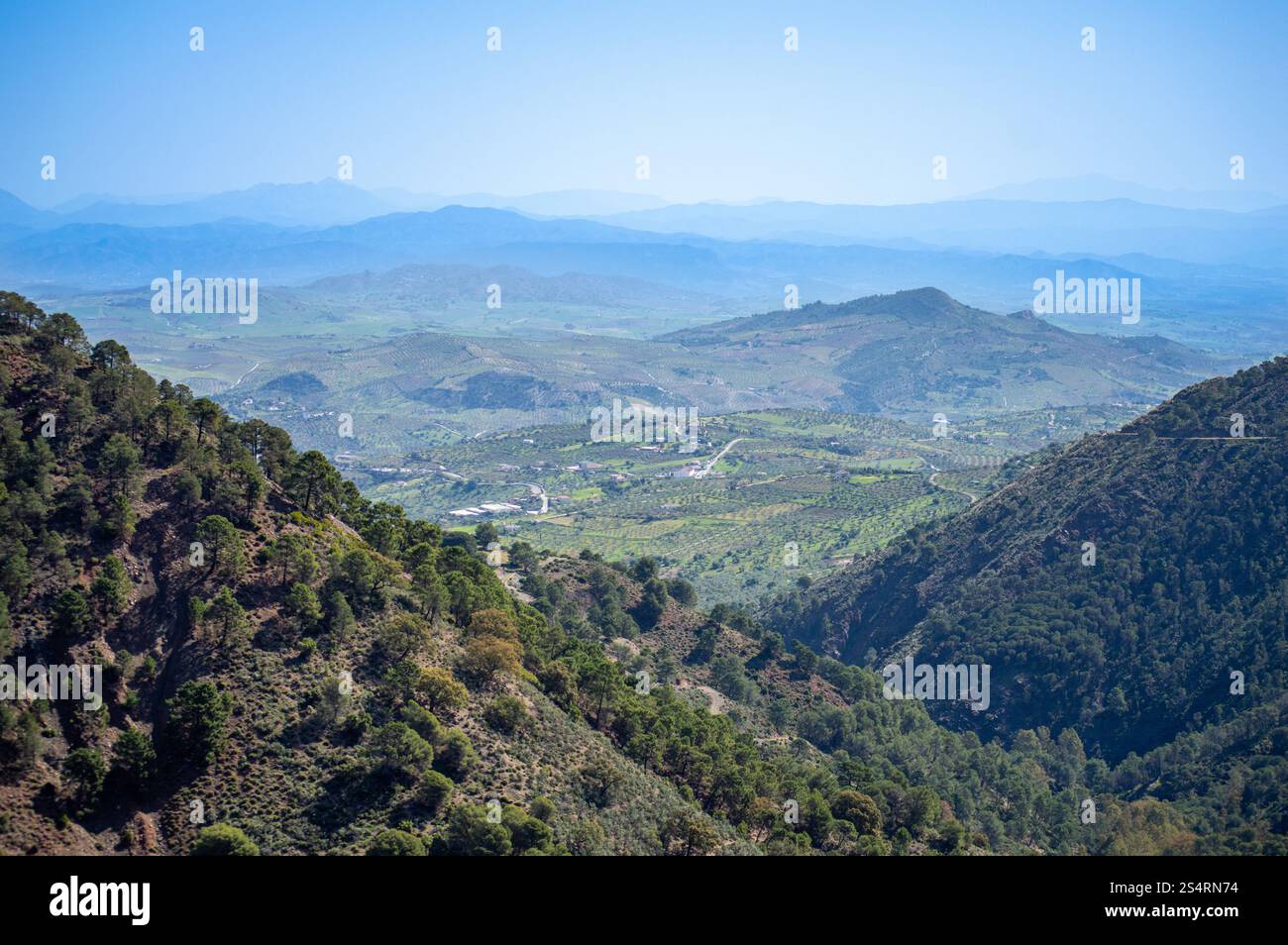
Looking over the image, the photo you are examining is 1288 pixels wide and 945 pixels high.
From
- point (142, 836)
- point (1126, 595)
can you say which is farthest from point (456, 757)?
point (1126, 595)

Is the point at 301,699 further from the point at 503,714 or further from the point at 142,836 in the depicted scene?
the point at 503,714

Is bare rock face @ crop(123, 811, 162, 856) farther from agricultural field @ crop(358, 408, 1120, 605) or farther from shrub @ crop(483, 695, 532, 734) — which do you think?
agricultural field @ crop(358, 408, 1120, 605)

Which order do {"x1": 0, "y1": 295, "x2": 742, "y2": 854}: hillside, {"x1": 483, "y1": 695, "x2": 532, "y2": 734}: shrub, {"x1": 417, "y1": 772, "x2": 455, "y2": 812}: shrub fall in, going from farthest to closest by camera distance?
{"x1": 483, "y1": 695, "x2": 532, "y2": 734}: shrub → {"x1": 417, "y1": 772, "x2": 455, "y2": 812}: shrub → {"x1": 0, "y1": 295, "x2": 742, "y2": 854}: hillside

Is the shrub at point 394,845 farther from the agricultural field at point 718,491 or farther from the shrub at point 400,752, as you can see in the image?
the agricultural field at point 718,491

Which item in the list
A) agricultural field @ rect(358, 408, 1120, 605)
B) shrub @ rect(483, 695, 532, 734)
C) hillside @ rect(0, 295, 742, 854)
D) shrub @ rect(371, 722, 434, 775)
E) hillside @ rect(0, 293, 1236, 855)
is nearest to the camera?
hillside @ rect(0, 295, 742, 854)

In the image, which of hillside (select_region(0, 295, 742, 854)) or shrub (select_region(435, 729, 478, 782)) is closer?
hillside (select_region(0, 295, 742, 854))

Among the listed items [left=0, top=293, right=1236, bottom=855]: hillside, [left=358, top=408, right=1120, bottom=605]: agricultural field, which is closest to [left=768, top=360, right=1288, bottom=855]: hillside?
[left=0, top=293, right=1236, bottom=855]: hillside

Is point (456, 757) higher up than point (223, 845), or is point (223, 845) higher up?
point (223, 845)

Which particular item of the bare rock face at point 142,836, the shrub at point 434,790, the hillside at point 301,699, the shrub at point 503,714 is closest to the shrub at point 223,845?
the hillside at point 301,699

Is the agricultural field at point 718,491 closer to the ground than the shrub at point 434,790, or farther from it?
closer to the ground

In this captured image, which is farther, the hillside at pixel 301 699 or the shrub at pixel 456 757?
the shrub at pixel 456 757

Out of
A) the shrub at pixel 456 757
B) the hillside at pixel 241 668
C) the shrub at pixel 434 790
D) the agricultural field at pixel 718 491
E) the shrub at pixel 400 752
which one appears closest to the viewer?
the hillside at pixel 241 668

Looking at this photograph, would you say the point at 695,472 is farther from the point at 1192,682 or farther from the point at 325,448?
the point at 1192,682
